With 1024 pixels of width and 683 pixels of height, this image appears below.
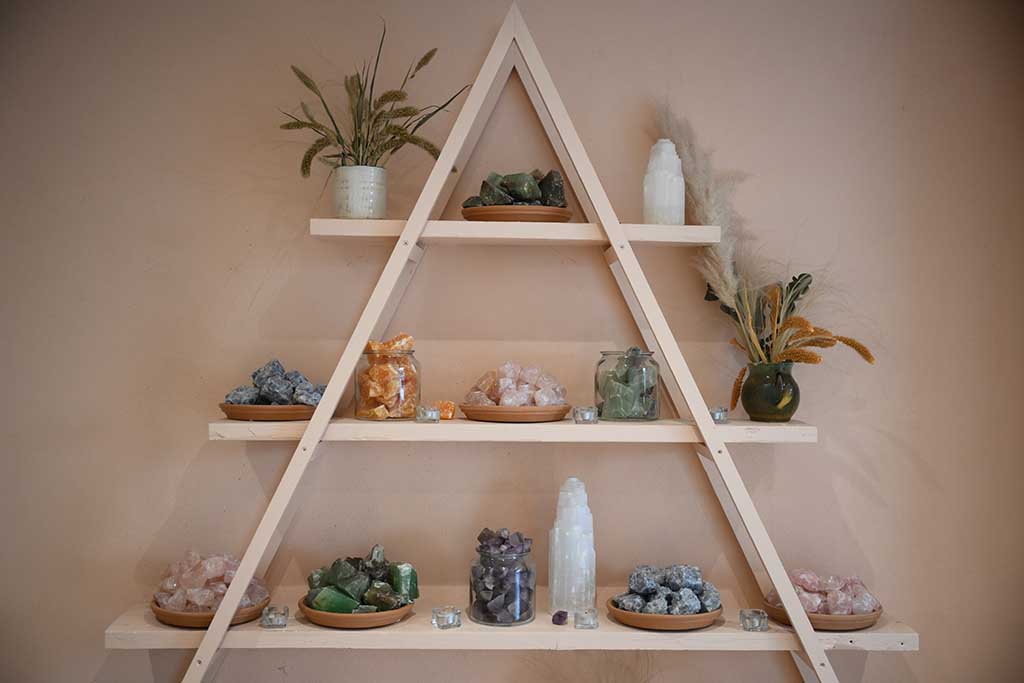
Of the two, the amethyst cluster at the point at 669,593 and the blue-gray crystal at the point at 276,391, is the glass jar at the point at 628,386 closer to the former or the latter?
the amethyst cluster at the point at 669,593

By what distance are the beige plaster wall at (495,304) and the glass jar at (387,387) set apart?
0.14 m

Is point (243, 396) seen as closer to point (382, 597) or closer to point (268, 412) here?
point (268, 412)

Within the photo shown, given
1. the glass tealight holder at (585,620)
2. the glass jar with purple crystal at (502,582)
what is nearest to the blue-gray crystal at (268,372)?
the glass jar with purple crystal at (502,582)

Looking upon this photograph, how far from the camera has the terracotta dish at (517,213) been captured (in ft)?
5.18

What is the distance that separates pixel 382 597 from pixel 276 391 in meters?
0.42

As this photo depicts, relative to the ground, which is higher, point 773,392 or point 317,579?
point 773,392

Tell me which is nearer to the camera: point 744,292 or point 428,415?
point 428,415

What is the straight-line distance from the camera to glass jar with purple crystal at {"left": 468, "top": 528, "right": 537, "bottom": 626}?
1533 mm

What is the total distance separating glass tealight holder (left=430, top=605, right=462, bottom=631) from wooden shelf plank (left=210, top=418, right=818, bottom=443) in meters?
0.31

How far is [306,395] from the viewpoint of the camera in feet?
5.13

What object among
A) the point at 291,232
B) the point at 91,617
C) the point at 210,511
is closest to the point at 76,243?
the point at 291,232

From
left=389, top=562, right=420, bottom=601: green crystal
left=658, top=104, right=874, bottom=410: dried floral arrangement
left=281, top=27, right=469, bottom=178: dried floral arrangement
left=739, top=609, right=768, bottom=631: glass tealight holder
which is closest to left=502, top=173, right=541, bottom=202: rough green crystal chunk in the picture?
left=281, top=27, right=469, bottom=178: dried floral arrangement

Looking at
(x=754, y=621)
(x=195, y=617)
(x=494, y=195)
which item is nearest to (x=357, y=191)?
(x=494, y=195)

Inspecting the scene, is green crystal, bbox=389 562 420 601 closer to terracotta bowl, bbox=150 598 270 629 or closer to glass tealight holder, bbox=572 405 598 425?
terracotta bowl, bbox=150 598 270 629
